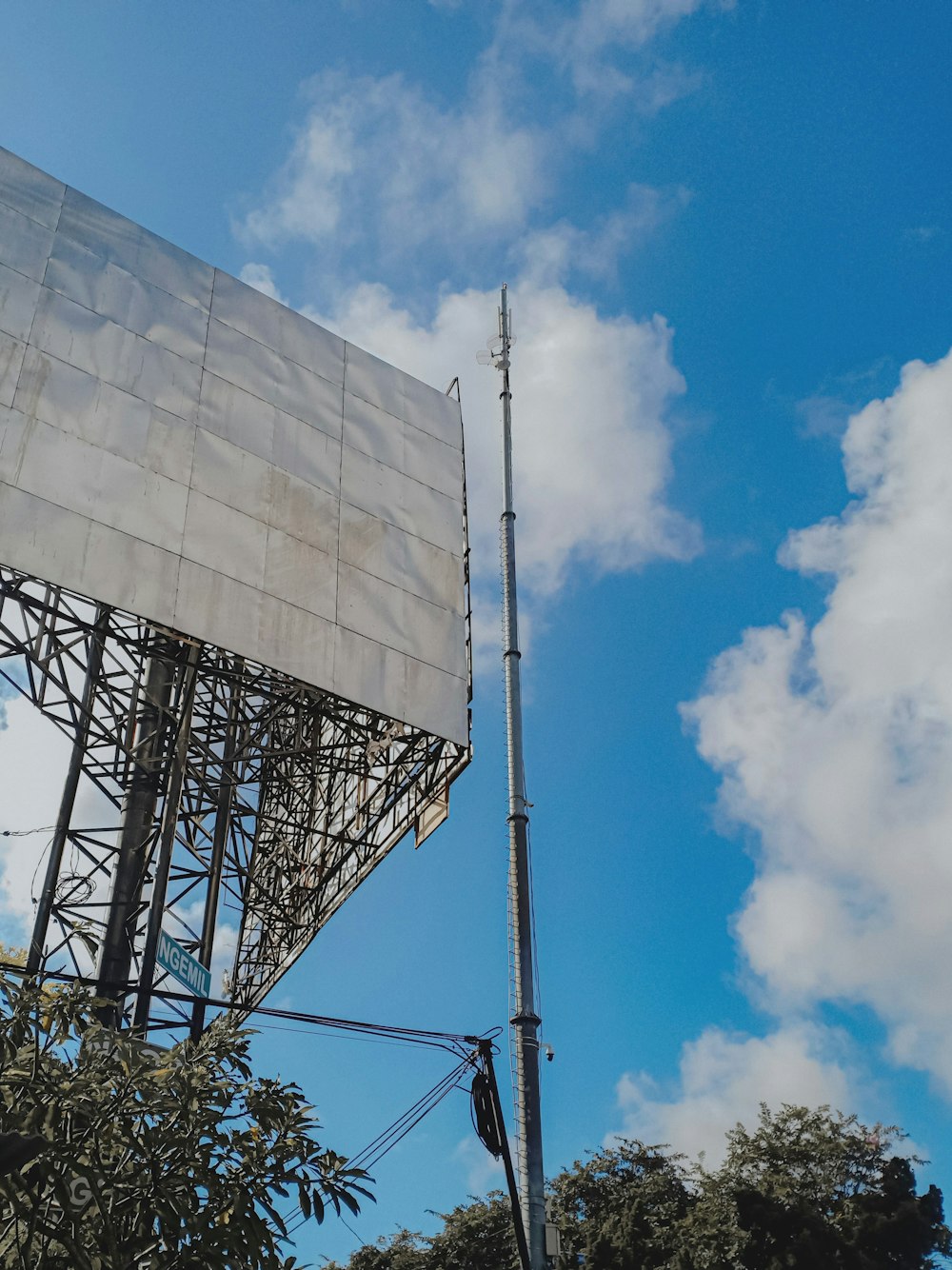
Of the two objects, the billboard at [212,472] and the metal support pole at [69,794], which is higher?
the billboard at [212,472]

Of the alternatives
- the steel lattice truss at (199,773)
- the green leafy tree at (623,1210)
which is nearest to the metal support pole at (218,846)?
the steel lattice truss at (199,773)

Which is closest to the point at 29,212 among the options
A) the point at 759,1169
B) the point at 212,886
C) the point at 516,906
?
the point at 212,886

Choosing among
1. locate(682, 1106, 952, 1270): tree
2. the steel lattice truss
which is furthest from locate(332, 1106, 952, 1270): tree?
the steel lattice truss

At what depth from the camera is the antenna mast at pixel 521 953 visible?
9594 mm

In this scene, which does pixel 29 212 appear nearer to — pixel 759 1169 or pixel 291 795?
pixel 291 795

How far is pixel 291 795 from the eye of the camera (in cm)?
2111

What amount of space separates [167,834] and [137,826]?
2.99 feet

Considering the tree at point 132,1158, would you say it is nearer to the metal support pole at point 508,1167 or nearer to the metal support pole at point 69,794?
the metal support pole at point 508,1167

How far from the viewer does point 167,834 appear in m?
14.7

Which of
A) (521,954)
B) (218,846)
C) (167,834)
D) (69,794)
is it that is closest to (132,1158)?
Answer: (521,954)

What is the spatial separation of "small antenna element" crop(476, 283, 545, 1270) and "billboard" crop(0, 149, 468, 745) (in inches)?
113

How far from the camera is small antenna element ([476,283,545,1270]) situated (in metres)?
9.59

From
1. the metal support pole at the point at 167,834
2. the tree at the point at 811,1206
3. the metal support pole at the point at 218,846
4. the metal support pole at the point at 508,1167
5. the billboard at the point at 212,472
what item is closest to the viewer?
the metal support pole at the point at 508,1167

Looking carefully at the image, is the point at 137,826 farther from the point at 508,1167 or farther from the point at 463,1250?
the point at 463,1250
